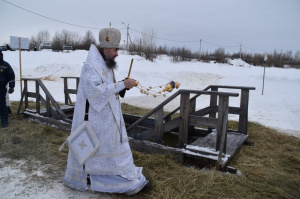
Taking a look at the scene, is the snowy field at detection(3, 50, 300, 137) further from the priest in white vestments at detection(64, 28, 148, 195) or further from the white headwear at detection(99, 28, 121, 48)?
the white headwear at detection(99, 28, 121, 48)

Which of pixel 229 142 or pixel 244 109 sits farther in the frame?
pixel 244 109

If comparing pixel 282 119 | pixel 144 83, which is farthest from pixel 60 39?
pixel 282 119

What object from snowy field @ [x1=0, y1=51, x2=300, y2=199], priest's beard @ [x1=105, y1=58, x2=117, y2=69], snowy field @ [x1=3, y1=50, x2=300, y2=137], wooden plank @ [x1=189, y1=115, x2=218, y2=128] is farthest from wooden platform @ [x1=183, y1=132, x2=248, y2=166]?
snowy field @ [x1=3, y1=50, x2=300, y2=137]

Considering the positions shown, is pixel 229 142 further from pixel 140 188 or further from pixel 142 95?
pixel 142 95

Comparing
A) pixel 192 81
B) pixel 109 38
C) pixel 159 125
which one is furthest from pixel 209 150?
pixel 192 81

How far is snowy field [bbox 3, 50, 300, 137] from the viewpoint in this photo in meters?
9.52

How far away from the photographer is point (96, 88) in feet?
9.20

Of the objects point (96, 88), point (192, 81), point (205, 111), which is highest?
point (96, 88)

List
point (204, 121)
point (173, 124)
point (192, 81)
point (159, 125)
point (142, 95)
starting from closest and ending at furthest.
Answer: point (204, 121)
point (173, 124)
point (159, 125)
point (142, 95)
point (192, 81)

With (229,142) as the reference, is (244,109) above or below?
above

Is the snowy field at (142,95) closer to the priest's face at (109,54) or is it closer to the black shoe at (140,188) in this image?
the black shoe at (140,188)

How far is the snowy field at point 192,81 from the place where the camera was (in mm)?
9516

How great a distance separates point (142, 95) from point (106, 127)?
11.3 m

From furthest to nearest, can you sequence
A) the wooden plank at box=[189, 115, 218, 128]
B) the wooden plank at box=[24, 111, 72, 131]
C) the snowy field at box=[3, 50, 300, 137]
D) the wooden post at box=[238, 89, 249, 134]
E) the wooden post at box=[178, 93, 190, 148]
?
the snowy field at box=[3, 50, 300, 137] < the wooden plank at box=[24, 111, 72, 131] < the wooden post at box=[238, 89, 249, 134] < the wooden post at box=[178, 93, 190, 148] < the wooden plank at box=[189, 115, 218, 128]
